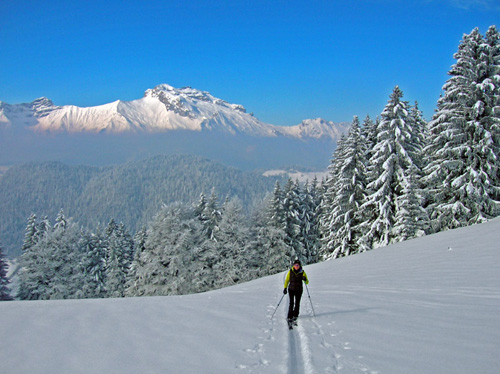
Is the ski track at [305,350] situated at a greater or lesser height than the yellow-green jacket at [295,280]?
lesser

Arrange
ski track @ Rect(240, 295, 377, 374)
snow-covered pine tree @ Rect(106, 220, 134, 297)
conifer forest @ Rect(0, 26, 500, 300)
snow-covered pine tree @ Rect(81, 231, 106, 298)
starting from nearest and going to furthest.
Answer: ski track @ Rect(240, 295, 377, 374), conifer forest @ Rect(0, 26, 500, 300), snow-covered pine tree @ Rect(81, 231, 106, 298), snow-covered pine tree @ Rect(106, 220, 134, 297)

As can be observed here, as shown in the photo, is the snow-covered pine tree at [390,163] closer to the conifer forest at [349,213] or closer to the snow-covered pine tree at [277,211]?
the conifer forest at [349,213]

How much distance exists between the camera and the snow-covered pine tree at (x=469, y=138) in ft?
68.9

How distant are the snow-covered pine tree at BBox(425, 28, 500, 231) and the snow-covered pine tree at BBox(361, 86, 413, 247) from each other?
2.82 metres

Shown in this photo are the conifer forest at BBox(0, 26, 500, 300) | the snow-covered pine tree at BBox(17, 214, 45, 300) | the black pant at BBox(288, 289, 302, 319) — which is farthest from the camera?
the snow-covered pine tree at BBox(17, 214, 45, 300)

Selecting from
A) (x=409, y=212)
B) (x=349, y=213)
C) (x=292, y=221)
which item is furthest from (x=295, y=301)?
(x=292, y=221)

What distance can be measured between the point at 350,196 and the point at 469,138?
1067 centimetres

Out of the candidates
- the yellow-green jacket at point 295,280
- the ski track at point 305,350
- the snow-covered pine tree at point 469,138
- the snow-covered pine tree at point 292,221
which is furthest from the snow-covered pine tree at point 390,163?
the ski track at point 305,350

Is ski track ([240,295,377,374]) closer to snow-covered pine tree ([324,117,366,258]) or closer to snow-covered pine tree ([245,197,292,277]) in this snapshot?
snow-covered pine tree ([324,117,366,258])

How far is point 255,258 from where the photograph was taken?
37906mm

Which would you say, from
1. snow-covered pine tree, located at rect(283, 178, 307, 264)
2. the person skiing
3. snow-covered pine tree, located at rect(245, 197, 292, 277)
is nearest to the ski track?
the person skiing

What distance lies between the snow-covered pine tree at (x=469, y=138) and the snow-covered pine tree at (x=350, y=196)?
750 cm

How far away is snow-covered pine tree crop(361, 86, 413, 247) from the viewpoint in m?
25.8

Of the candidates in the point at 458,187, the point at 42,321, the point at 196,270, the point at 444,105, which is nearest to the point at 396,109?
the point at 444,105
